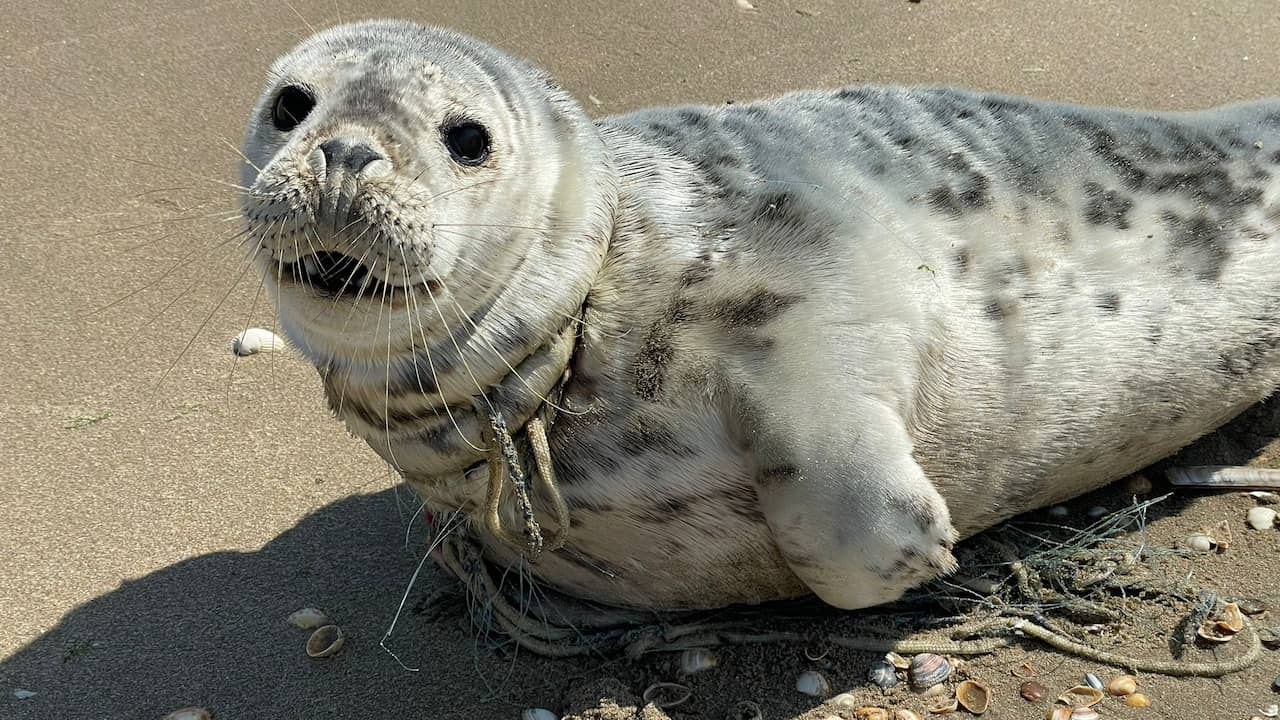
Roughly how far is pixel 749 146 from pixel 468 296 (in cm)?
82

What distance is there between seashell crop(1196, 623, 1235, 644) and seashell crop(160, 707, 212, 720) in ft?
6.93

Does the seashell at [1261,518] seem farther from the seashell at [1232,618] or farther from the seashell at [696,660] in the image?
the seashell at [696,660]

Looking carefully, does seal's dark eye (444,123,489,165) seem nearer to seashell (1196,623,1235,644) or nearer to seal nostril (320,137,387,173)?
seal nostril (320,137,387,173)

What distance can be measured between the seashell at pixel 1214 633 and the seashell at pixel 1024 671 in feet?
1.23

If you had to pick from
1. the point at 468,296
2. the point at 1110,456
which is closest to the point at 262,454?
the point at 468,296

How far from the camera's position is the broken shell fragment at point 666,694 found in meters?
2.70

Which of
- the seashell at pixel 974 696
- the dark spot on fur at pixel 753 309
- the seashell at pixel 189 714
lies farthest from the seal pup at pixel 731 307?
the seashell at pixel 189 714

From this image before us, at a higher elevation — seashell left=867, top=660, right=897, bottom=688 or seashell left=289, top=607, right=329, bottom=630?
seashell left=289, top=607, right=329, bottom=630

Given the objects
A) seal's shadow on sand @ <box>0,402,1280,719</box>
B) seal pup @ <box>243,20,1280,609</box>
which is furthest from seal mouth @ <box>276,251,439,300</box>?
seal's shadow on sand @ <box>0,402,1280,719</box>

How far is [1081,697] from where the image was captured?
2689 millimetres

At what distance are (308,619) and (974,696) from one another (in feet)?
4.84

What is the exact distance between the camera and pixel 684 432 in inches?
99.3

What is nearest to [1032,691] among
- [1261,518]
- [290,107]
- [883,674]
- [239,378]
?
[883,674]

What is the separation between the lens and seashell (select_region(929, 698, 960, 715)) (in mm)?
2686
